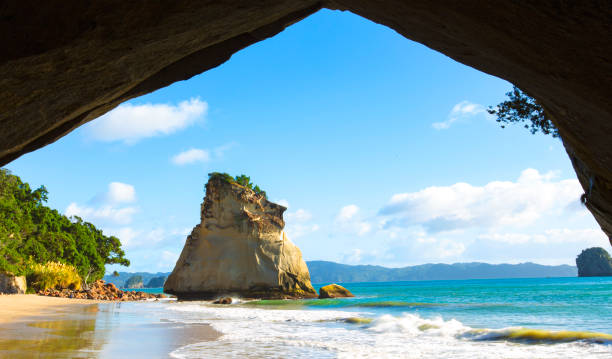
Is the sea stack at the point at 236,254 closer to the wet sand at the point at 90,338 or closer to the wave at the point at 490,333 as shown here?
the wet sand at the point at 90,338

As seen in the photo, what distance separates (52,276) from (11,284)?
21.0 ft

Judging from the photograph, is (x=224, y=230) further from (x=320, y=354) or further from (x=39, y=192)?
(x=320, y=354)

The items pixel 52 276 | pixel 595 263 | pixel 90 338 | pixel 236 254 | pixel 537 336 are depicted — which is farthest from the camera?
pixel 595 263

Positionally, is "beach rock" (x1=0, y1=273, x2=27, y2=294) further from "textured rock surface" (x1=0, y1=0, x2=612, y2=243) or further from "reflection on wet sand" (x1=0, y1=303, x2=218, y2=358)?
"textured rock surface" (x1=0, y1=0, x2=612, y2=243)

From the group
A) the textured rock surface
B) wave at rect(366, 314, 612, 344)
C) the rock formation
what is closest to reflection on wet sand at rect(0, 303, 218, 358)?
wave at rect(366, 314, 612, 344)

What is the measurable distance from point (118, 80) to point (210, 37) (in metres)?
0.76

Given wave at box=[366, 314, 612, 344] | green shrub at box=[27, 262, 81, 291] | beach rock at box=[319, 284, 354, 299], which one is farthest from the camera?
beach rock at box=[319, 284, 354, 299]

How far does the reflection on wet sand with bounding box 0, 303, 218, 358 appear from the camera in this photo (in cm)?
923

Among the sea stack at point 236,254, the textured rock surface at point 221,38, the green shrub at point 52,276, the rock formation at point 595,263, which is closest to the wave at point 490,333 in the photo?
the textured rock surface at point 221,38

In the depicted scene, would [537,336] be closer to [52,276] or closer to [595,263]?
[52,276]

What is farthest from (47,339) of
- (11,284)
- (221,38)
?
(11,284)

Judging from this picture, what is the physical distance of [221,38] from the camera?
11.1 feet

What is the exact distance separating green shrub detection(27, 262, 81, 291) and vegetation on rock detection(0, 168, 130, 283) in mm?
420

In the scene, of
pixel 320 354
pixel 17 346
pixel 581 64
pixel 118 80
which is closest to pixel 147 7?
pixel 118 80
